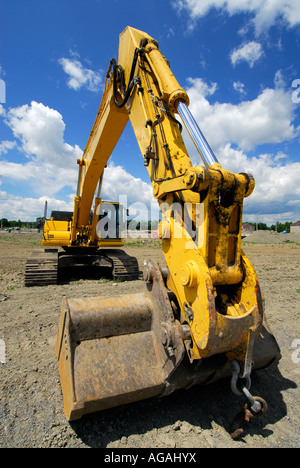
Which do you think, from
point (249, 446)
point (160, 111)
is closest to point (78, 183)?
point (160, 111)

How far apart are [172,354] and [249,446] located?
35.8 inches

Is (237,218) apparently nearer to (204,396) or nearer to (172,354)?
(172,354)

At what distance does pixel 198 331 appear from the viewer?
6.36 feet

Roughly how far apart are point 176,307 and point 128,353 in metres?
0.63

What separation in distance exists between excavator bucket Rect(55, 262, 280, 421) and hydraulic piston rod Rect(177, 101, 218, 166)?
116 cm

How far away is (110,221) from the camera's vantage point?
314 inches

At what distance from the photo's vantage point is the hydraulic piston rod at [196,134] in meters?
2.47

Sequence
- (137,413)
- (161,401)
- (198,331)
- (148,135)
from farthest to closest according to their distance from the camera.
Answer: (148,135) → (161,401) → (137,413) → (198,331)

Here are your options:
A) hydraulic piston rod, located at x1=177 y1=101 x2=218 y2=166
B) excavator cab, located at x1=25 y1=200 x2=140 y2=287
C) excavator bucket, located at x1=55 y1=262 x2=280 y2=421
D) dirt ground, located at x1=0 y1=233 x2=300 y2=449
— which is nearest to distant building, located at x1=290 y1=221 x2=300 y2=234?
excavator cab, located at x1=25 y1=200 x2=140 y2=287

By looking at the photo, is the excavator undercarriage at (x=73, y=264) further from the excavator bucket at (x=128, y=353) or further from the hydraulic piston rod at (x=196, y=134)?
the hydraulic piston rod at (x=196, y=134)

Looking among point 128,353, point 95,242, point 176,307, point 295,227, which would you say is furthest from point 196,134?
point 295,227

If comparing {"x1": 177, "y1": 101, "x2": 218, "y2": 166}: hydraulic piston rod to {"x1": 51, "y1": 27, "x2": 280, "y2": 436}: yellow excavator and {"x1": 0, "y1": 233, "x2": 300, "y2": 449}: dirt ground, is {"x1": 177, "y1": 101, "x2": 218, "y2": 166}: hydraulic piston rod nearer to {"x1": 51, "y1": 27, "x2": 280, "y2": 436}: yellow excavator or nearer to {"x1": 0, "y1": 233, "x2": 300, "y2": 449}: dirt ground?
{"x1": 51, "y1": 27, "x2": 280, "y2": 436}: yellow excavator

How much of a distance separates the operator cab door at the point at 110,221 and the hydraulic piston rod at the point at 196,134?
5.22 meters

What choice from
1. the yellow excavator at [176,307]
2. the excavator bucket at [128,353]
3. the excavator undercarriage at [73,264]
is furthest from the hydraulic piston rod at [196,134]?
the excavator undercarriage at [73,264]
